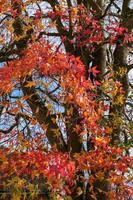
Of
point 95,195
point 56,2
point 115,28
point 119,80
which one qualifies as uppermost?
point 56,2

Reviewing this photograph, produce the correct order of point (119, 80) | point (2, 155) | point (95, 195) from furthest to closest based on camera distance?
point (119, 80) → point (95, 195) → point (2, 155)

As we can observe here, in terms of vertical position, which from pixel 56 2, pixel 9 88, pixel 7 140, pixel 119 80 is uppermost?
pixel 56 2

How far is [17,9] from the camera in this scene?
10594 mm

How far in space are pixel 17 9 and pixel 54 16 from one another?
0.88 metres

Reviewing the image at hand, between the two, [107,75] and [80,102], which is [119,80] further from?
[80,102]

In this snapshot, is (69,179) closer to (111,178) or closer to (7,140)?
(111,178)

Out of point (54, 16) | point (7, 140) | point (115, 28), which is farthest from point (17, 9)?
point (7, 140)

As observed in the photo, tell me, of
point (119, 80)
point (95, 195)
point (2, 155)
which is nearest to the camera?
point (2, 155)

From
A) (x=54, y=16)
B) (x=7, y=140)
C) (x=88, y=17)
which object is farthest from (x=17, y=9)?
(x=7, y=140)

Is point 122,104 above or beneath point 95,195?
above

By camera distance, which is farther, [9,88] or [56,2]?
[56,2]

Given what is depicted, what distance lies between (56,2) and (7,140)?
11.5 ft

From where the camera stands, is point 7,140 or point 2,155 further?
point 7,140

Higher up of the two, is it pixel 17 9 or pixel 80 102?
pixel 17 9
